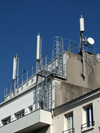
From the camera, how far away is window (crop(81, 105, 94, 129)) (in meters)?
A: 28.2

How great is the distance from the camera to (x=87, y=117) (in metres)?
28.8

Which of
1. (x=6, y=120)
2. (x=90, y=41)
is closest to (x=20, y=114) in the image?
(x=6, y=120)

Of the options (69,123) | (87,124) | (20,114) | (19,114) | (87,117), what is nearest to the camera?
(87,124)

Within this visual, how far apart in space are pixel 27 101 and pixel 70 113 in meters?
7.51

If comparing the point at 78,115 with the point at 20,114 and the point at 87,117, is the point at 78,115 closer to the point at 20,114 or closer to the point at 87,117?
the point at 87,117

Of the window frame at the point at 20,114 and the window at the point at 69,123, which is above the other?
the window frame at the point at 20,114

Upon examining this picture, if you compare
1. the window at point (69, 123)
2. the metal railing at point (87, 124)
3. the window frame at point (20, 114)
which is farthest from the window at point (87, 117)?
the window frame at point (20, 114)

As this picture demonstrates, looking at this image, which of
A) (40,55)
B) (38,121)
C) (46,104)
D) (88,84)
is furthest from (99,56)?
(38,121)

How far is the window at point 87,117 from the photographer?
28211mm

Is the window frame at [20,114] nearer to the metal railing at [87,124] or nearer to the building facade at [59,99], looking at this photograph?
the building facade at [59,99]

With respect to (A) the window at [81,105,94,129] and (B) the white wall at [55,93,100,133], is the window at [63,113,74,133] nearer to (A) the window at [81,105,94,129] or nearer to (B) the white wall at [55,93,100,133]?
(B) the white wall at [55,93,100,133]

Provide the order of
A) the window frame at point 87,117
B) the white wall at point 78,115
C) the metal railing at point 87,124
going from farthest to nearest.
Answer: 1. the window frame at point 87,117
2. the metal railing at point 87,124
3. the white wall at point 78,115

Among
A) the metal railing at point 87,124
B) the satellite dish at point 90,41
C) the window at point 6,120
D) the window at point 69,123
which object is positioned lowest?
the metal railing at point 87,124

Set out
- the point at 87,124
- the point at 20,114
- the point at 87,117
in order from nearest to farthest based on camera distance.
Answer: the point at 87,124, the point at 87,117, the point at 20,114
